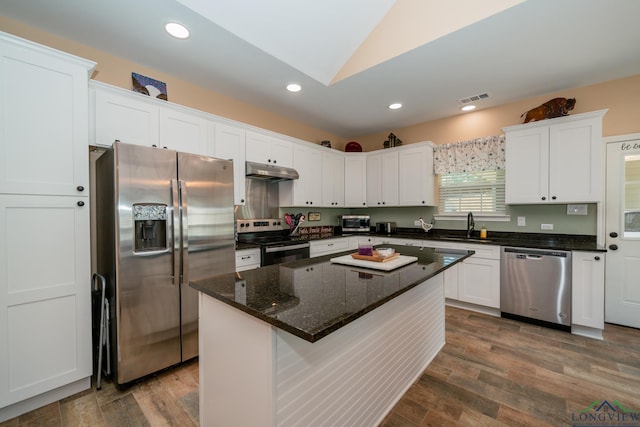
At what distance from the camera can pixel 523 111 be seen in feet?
11.3

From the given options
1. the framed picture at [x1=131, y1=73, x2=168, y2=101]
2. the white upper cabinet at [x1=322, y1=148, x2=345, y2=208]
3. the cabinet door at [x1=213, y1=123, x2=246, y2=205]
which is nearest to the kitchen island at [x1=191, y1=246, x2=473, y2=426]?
the cabinet door at [x1=213, y1=123, x2=246, y2=205]

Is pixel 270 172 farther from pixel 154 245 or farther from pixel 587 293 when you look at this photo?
pixel 587 293

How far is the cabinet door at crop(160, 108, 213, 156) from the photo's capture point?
8.10 feet

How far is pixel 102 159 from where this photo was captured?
2.07 metres

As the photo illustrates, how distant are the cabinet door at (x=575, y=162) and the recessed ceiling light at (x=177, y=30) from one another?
3.94 m

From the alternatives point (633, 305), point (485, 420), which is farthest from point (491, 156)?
point (485, 420)

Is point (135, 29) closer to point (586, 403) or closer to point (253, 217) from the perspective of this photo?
point (253, 217)

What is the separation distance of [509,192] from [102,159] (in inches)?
171

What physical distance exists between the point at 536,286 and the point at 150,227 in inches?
155

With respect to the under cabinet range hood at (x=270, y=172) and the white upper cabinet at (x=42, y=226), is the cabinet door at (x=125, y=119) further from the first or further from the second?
the under cabinet range hood at (x=270, y=172)

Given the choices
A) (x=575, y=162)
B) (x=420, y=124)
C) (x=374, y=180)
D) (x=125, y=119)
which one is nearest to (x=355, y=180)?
(x=374, y=180)

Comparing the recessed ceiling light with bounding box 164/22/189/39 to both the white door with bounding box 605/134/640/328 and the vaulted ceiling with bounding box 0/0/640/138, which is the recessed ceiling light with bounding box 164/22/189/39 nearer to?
the vaulted ceiling with bounding box 0/0/640/138

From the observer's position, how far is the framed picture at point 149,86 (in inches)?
101

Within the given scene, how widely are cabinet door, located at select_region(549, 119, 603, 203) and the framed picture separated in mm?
4374
